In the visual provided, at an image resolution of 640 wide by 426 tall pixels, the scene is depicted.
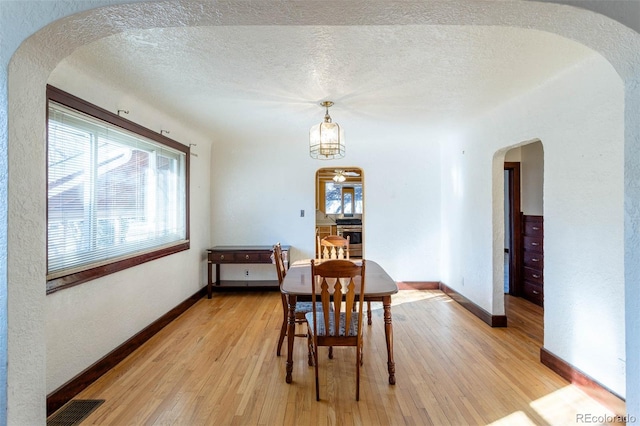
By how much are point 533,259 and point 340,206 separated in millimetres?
7501

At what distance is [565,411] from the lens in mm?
1959

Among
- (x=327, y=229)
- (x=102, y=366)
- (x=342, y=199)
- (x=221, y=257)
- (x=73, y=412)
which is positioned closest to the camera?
(x=73, y=412)

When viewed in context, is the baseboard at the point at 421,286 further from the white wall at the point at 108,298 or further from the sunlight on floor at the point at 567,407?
the white wall at the point at 108,298

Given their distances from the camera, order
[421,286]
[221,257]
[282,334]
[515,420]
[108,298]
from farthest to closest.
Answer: [421,286], [221,257], [282,334], [108,298], [515,420]

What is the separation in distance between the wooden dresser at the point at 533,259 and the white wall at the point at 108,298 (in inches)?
179

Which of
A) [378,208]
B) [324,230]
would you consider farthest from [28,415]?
[324,230]

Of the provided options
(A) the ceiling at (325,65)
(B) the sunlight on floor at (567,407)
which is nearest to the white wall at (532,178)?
(A) the ceiling at (325,65)

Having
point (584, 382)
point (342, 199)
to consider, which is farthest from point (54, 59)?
point (342, 199)

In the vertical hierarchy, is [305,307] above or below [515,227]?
below

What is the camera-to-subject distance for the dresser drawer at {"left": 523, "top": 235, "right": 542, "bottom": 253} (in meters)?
3.95

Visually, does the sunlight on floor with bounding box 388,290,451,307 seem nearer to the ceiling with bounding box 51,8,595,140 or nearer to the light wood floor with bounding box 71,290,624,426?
the light wood floor with bounding box 71,290,624,426

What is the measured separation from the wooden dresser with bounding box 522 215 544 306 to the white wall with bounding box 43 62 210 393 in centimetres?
455

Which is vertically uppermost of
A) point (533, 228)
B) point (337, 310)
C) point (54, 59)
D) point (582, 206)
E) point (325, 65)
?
point (325, 65)

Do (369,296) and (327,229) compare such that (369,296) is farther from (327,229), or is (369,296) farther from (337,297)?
(327,229)
